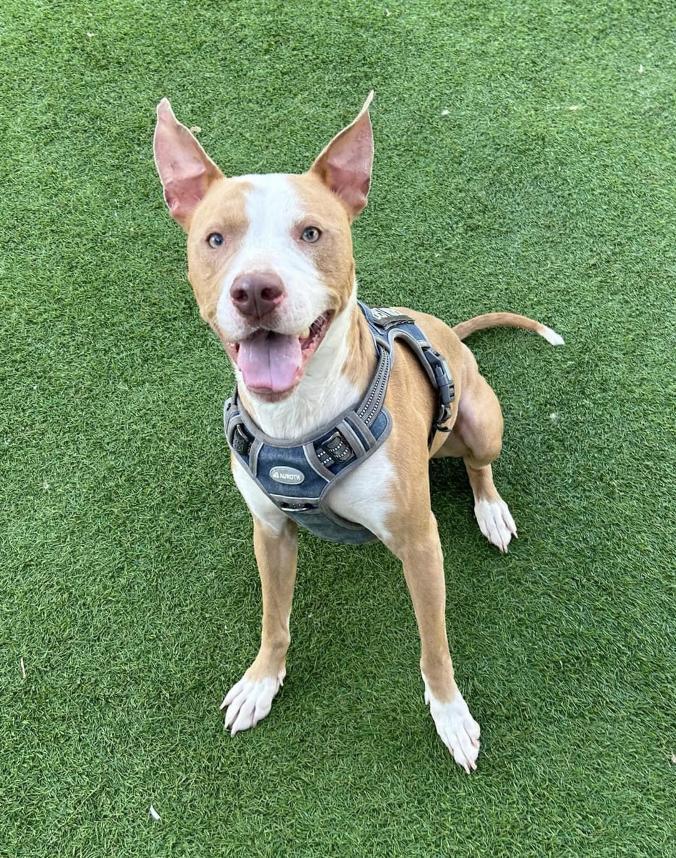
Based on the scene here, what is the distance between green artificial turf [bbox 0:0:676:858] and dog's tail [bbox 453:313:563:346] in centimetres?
13

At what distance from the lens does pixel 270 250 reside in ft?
6.00

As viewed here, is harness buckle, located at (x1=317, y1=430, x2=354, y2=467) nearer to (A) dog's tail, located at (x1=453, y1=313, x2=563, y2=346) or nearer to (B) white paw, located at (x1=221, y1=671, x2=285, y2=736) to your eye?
(B) white paw, located at (x1=221, y1=671, x2=285, y2=736)

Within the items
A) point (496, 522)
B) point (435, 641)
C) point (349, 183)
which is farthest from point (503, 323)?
point (435, 641)

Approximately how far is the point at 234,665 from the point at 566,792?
131cm

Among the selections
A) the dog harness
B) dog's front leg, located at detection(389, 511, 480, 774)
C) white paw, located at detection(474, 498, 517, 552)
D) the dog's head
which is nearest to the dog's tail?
white paw, located at detection(474, 498, 517, 552)

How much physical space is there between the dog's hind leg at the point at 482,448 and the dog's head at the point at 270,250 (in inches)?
41.4

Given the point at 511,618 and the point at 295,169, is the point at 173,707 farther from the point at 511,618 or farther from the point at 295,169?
the point at 295,169

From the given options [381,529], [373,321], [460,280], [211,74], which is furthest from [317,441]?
[211,74]

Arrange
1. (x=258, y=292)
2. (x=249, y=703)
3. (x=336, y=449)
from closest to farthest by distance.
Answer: (x=258, y=292)
(x=336, y=449)
(x=249, y=703)

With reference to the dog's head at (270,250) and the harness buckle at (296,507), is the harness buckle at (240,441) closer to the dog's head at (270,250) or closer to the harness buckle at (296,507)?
the harness buckle at (296,507)

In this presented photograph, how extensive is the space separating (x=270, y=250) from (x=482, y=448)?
1.42 m

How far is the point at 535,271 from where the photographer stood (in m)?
3.71

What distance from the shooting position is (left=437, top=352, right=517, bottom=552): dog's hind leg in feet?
9.46

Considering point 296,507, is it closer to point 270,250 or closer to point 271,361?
point 271,361
